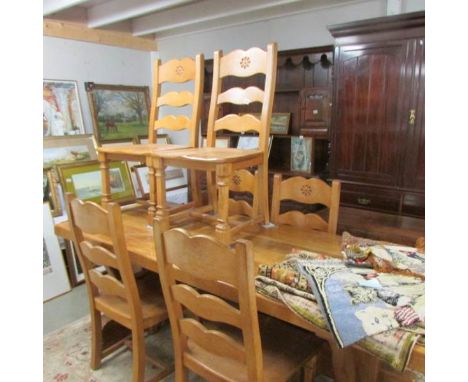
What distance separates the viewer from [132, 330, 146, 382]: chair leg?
1.63m

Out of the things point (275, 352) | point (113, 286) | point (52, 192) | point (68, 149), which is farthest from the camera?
point (68, 149)

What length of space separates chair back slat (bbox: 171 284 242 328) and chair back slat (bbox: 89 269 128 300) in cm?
45

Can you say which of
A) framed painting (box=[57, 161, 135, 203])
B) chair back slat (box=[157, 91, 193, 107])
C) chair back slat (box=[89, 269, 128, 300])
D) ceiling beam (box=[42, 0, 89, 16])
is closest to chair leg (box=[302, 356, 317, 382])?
chair back slat (box=[89, 269, 128, 300])

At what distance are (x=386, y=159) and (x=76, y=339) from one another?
98.4 inches

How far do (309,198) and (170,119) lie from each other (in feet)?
3.07

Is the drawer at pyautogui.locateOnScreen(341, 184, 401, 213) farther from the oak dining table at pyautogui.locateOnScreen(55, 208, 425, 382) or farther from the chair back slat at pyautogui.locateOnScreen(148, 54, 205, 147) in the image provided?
the chair back slat at pyautogui.locateOnScreen(148, 54, 205, 147)

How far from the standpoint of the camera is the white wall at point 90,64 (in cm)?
348

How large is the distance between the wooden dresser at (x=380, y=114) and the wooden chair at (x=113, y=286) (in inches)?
69.9

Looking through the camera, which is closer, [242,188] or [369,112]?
[242,188]

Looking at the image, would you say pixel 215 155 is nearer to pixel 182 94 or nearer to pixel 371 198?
pixel 182 94

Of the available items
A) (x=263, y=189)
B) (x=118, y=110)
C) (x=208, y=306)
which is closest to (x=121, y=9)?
(x=118, y=110)

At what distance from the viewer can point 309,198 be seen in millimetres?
1870

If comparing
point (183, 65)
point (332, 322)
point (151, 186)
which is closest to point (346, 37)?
point (183, 65)
